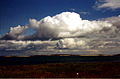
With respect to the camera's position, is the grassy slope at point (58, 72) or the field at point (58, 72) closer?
the field at point (58, 72)

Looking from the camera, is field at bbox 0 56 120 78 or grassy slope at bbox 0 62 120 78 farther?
grassy slope at bbox 0 62 120 78
